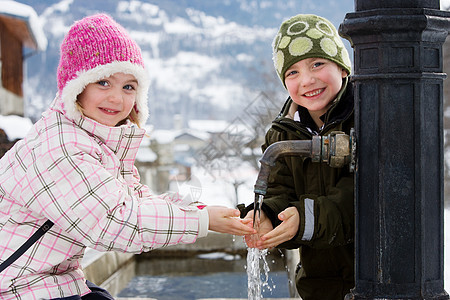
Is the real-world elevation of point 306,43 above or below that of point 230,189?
below

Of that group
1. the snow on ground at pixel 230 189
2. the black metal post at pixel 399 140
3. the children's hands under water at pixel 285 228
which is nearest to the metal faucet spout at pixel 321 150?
the black metal post at pixel 399 140

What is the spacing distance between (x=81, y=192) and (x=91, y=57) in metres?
0.43

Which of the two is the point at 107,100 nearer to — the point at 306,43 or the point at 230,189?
the point at 306,43

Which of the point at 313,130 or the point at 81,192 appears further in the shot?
the point at 313,130

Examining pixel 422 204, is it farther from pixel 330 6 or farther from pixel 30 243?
pixel 330 6

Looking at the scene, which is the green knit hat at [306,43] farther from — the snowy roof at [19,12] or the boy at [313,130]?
the snowy roof at [19,12]

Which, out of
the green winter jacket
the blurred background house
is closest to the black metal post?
the green winter jacket

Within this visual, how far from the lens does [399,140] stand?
1.24 metres

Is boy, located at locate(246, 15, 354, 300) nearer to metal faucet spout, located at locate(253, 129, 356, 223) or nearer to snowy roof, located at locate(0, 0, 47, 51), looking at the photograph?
metal faucet spout, located at locate(253, 129, 356, 223)

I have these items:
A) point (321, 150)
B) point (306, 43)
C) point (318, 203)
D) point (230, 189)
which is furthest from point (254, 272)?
point (230, 189)

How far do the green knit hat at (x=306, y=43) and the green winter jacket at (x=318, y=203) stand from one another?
A: 4.5 inches

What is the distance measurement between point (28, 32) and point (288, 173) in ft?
40.3

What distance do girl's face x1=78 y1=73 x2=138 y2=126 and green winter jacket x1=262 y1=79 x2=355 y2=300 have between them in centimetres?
49

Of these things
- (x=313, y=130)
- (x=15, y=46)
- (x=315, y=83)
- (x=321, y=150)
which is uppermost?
(x=15, y=46)
